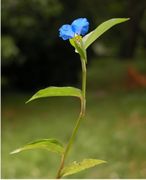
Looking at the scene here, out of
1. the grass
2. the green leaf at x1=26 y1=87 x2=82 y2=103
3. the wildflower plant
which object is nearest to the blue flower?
the wildflower plant

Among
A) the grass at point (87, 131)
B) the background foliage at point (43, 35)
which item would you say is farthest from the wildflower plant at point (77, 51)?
the background foliage at point (43, 35)

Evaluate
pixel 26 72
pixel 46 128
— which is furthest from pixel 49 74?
pixel 46 128

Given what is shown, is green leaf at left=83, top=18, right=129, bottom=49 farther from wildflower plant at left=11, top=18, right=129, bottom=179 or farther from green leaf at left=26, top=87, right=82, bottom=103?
green leaf at left=26, top=87, right=82, bottom=103

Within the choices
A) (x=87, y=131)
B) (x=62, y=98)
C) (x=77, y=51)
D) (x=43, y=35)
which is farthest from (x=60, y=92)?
(x=62, y=98)

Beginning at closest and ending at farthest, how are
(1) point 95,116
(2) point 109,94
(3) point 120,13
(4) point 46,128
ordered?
1. (4) point 46,128
2. (1) point 95,116
3. (2) point 109,94
4. (3) point 120,13

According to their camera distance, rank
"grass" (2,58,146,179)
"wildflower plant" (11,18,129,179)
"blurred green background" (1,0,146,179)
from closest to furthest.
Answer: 1. "wildflower plant" (11,18,129,179)
2. "grass" (2,58,146,179)
3. "blurred green background" (1,0,146,179)

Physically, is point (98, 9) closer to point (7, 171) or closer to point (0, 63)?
point (0, 63)

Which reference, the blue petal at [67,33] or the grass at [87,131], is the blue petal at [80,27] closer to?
the blue petal at [67,33]
